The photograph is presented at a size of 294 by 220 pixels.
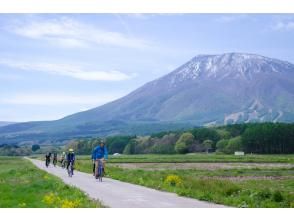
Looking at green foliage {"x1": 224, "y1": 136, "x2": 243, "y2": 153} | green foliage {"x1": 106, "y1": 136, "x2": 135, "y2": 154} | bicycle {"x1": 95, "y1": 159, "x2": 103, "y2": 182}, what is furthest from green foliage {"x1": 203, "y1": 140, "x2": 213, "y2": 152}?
bicycle {"x1": 95, "y1": 159, "x2": 103, "y2": 182}

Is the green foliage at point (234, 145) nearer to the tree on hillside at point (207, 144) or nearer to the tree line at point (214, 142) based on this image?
the tree line at point (214, 142)

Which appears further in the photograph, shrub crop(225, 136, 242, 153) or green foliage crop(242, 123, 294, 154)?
shrub crop(225, 136, 242, 153)

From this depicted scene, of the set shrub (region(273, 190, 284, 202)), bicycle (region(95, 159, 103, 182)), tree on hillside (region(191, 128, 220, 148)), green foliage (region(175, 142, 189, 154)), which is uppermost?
tree on hillside (region(191, 128, 220, 148))

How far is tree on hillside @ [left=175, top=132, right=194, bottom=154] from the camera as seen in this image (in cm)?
14238

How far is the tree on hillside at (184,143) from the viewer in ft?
467

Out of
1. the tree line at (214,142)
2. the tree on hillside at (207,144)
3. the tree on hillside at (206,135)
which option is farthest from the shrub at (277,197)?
the tree on hillside at (206,135)

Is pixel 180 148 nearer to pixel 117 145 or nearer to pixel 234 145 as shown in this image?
pixel 234 145

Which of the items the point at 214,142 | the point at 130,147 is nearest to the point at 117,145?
the point at 130,147

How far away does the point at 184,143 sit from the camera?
14312 centimetres

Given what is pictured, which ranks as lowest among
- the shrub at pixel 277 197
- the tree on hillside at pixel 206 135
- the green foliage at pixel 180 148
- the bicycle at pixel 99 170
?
the shrub at pixel 277 197

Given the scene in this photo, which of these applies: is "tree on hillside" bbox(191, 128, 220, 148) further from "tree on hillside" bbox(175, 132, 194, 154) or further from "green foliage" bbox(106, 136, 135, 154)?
"green foliage" bbox(106, 136, 135, 154)
